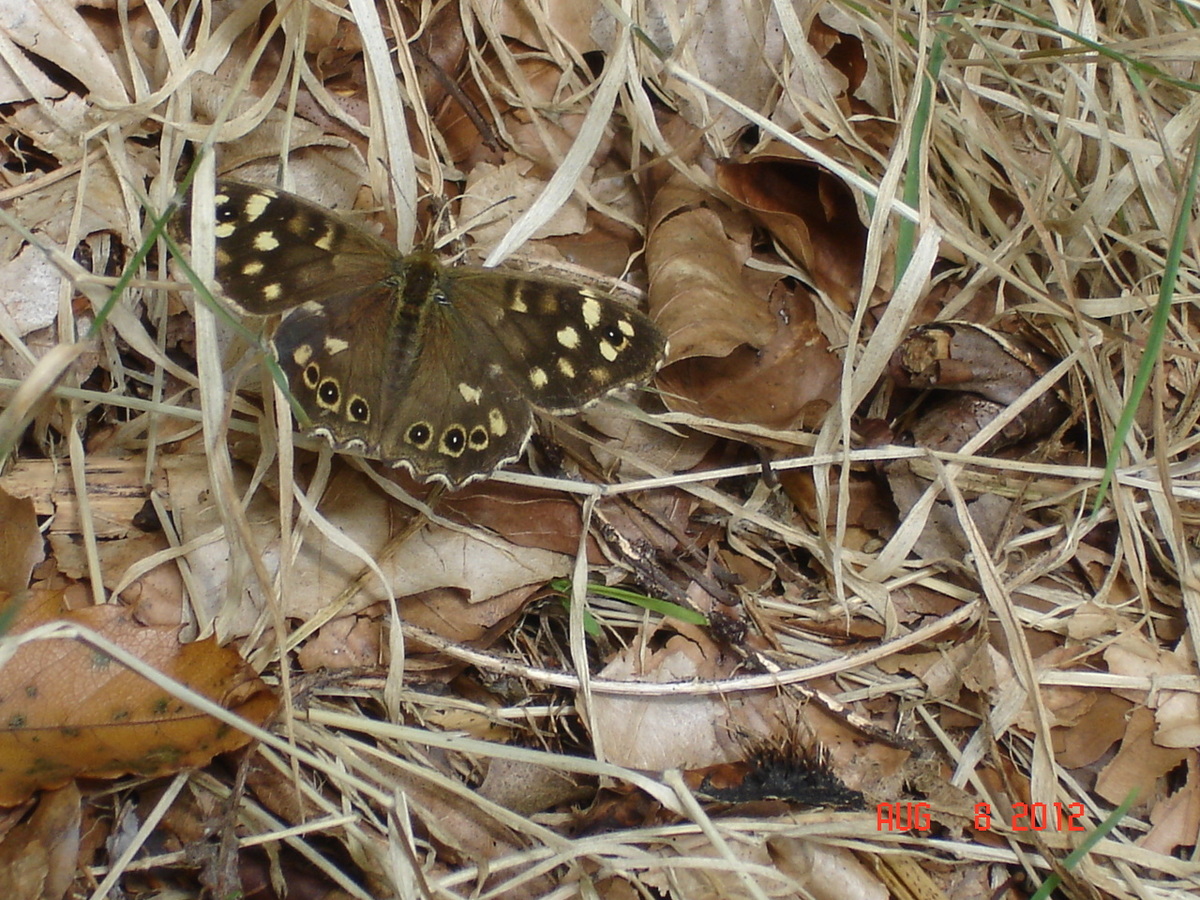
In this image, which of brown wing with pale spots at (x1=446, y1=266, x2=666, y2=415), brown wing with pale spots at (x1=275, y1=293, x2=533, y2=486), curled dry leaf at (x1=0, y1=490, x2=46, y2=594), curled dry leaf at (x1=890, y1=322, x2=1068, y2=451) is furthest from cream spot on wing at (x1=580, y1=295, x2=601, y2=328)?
curled dry leaf at (x1=0, y1=490, x2=46, y2=594)

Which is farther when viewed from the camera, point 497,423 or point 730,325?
point 730,325

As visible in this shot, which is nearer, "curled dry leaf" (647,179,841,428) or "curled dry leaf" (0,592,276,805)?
"curled dry leaf" (0,592,276,805)

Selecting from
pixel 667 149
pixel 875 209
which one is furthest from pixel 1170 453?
pixel 667 149

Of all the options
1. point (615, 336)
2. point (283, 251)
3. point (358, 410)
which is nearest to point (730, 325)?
point (615, 336)

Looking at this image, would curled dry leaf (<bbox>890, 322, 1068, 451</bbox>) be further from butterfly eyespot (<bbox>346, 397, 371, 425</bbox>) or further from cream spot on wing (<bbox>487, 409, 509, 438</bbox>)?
butterfly eyespot (<bbox>346, 397, 371, 425</bbox>)

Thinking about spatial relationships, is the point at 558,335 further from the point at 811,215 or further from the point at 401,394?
the point at 811,215

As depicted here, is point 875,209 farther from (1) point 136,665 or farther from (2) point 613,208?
(1) point 136,665
